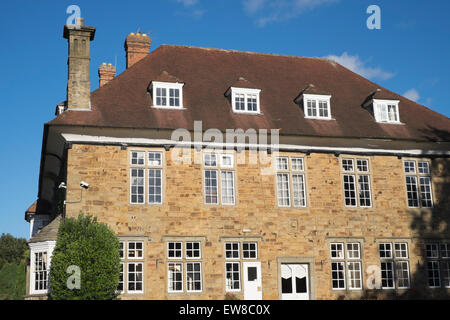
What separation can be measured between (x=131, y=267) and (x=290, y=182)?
7.27 metres

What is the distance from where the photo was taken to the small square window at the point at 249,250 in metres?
22.3

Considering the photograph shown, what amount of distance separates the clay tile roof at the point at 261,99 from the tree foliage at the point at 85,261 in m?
4.29

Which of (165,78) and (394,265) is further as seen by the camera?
(165,78)

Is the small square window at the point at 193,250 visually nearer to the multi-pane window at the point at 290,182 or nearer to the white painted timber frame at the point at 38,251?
the multi-pane window at the point at 290,182

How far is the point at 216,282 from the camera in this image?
21.7 m

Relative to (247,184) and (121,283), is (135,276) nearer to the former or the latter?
(121,283)

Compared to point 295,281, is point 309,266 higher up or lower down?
higher up

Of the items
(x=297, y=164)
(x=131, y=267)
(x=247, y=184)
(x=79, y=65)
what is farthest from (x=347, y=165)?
(x=79, y=65)

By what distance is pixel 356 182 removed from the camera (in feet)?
79.0

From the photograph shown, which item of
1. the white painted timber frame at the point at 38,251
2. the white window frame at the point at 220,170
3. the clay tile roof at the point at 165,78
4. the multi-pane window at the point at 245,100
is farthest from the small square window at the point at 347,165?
the white painted timber frame at the point at 38,251

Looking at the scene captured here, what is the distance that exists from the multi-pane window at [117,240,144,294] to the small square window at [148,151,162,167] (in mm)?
3103

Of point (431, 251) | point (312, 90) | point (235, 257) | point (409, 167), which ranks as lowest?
point (235, 257)

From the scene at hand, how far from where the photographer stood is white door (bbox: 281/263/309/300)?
22.4 metres

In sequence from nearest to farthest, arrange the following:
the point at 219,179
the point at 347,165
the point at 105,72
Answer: the point at 219,179 < the point at 347,165 < the point at 105,72
